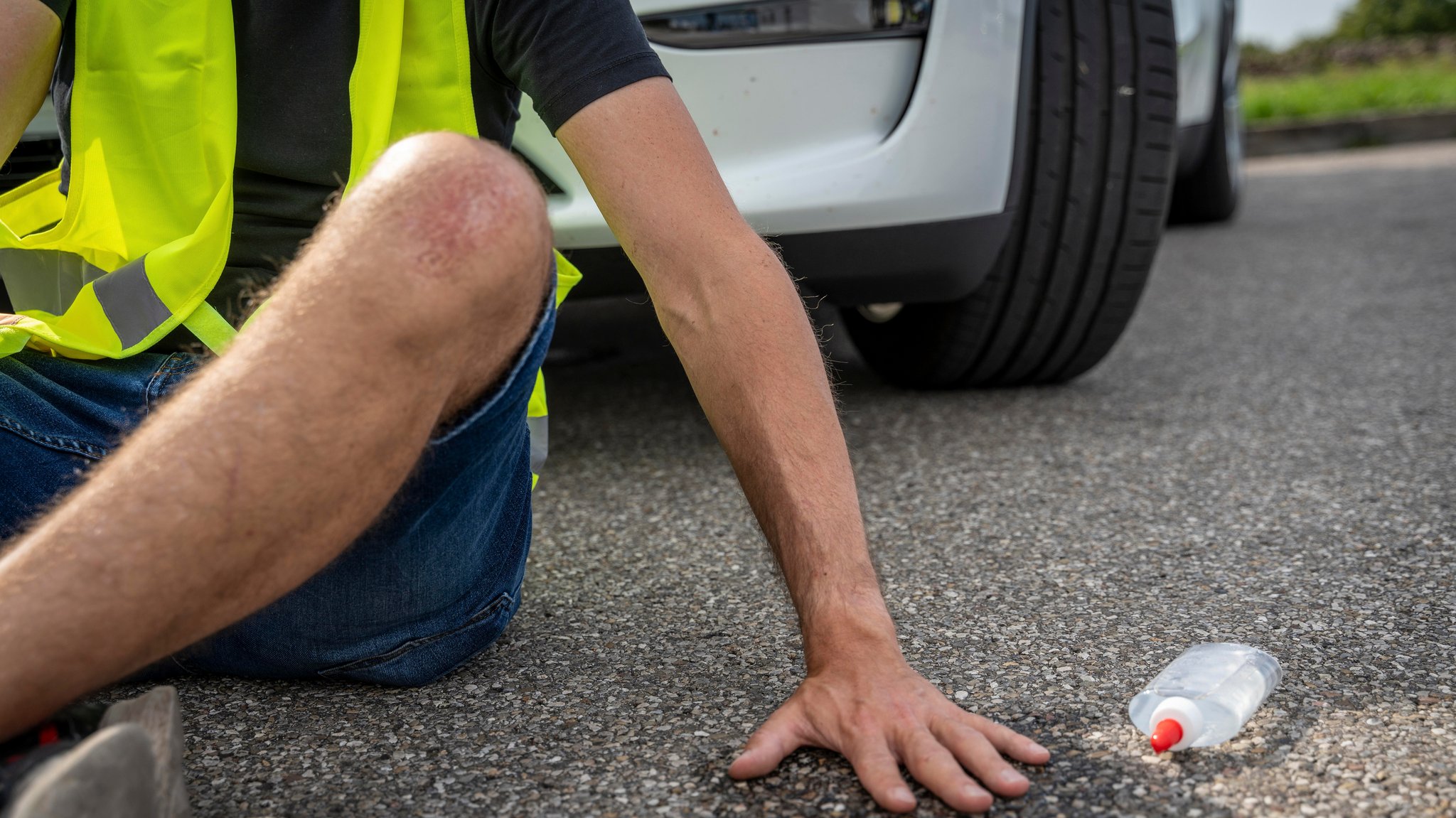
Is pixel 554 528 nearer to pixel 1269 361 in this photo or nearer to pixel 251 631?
pixel 251 631

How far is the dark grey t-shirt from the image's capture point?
1.32 metres

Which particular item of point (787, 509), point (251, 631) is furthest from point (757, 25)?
point (251, 631)

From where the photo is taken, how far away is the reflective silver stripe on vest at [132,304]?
136 cm

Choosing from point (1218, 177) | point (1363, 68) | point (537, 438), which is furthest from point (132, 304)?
point (1363, 68)

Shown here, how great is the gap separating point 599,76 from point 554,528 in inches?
33.8

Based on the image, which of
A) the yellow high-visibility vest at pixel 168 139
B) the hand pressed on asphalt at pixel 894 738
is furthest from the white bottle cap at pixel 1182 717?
the yellow high-visibility vest at pixel 168 139

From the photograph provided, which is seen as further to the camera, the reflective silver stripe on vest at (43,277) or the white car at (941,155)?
the white car at (941,155)

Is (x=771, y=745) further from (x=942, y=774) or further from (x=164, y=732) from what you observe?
(x=164, y=732)

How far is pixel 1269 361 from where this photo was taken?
2.97m

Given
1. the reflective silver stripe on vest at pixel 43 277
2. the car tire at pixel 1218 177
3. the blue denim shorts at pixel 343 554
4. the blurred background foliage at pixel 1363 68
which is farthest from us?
the blurred background foliage at pixel 1363 68

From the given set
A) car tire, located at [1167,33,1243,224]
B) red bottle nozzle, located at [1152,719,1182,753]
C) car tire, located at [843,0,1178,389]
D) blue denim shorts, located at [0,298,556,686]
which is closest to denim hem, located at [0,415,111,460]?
blue denim shorts, located at [0,298,556,686]

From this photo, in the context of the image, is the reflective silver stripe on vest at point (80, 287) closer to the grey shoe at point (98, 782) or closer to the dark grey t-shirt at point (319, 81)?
the dark grey t-shirt at point (319, 81)

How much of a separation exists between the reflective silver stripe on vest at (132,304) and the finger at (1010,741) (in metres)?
0.90

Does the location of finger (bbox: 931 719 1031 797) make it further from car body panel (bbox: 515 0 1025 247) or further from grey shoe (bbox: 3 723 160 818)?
car body panel (bbox: 515 0 1025 247)
